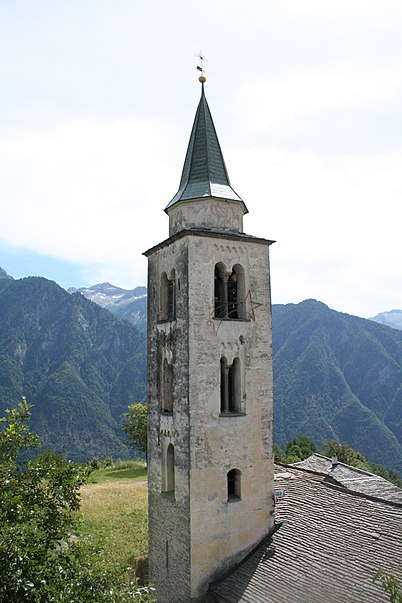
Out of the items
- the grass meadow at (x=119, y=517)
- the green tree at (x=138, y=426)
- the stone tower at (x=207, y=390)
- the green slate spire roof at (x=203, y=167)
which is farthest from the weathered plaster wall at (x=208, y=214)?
the green tree at (x=138, y=426)

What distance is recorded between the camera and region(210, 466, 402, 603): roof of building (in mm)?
11312

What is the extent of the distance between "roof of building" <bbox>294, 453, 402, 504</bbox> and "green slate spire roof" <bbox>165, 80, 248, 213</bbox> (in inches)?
539

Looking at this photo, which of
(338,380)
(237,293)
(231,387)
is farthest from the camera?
(338,380)

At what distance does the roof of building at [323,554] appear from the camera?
11.3 meters

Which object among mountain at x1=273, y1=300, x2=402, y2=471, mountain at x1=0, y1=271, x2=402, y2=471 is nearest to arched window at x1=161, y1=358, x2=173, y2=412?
mountain at x1=0, y1=271, x2=402, y2=471

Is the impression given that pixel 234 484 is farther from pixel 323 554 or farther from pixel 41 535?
pixel 41 535

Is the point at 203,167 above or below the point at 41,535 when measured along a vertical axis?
above

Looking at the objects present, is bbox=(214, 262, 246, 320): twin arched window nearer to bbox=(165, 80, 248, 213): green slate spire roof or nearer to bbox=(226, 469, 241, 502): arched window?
bbox=(165, 80, 248, 213): green slate spire roof

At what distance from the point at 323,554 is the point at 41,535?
7589 millimetres

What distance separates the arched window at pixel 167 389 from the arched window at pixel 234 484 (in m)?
2.93

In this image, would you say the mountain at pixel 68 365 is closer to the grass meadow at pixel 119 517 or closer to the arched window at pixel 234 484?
the grass meadow at pixel 119 517

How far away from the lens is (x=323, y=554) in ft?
41.5

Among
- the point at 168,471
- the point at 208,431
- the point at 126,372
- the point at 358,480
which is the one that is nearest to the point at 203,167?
the point at 208,431

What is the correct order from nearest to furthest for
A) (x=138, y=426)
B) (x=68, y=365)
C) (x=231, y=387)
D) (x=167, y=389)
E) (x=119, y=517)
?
(x=231, y=387) → (x=167, y=389) → (x=119, y=517) → (x=138, y=426) → (x=68, y=365)
